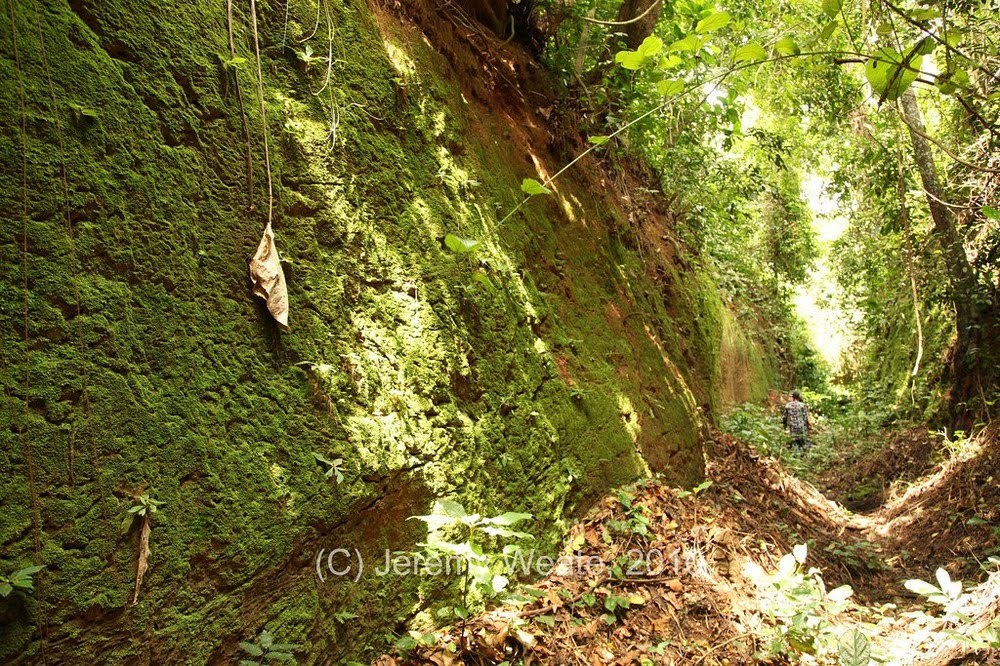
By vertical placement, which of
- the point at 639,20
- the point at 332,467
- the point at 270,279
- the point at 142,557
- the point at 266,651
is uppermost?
the point at 639,20

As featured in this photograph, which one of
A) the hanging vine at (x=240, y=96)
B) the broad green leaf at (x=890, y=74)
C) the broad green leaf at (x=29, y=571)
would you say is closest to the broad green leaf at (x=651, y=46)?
the broad green leaf at (x=890, y=74)

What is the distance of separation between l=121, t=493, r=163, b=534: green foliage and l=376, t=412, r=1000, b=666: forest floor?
114cm

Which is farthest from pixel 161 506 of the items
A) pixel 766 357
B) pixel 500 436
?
pixel 766 357

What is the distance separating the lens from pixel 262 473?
228 centimetres

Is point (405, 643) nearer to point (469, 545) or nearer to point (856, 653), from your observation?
point (469, 545)

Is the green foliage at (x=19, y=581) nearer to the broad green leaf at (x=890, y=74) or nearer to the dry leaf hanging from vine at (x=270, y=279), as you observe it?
the dry leaf hanging from vine at (x=270, y=279)

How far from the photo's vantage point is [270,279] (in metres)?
2.45

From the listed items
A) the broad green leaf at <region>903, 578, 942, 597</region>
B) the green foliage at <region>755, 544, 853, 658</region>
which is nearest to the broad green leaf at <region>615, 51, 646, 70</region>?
the green foliage at <region>755, 544, 853, 658</region>

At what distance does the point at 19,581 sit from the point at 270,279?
127cm

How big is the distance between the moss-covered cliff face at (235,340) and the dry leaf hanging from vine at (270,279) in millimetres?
47

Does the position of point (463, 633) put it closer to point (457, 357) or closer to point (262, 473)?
point (262, 473)

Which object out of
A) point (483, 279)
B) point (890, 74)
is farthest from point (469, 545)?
point (890, 74)

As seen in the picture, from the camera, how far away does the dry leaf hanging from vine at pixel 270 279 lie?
7.96ft

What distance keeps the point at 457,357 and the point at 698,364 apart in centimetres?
479
